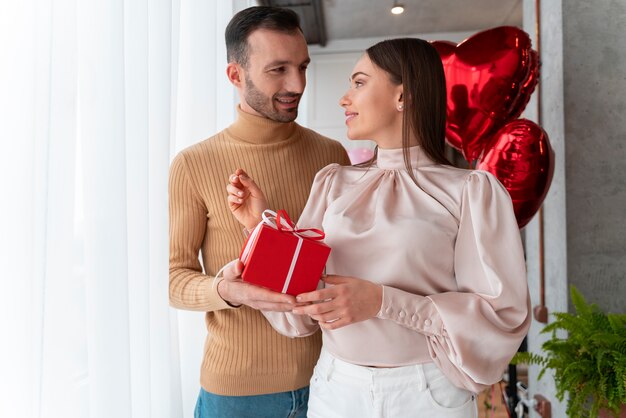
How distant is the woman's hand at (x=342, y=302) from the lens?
938 mm

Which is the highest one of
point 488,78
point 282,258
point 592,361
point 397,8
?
point 397,8

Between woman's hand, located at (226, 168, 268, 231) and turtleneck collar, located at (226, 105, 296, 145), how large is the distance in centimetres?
25

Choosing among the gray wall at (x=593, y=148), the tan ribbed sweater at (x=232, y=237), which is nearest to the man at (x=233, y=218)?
the tan ribbed sweater at (x=232, y=237)

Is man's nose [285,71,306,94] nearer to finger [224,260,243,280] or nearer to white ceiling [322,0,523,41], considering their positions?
finger [224,260,243,280]

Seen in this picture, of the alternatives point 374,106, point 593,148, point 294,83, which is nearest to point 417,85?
point 374,106

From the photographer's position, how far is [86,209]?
1.02 m

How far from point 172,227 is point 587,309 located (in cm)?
129

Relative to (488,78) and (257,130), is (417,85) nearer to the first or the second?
(257,130)

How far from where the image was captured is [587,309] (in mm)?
1622

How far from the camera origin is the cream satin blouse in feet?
3.23

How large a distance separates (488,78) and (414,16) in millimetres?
A: 2713

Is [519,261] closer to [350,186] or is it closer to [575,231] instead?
[350,186]

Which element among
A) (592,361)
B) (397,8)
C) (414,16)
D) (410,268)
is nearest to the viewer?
(410,268)

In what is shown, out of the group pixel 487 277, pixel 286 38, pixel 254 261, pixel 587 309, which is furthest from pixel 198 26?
pixel 587 309
